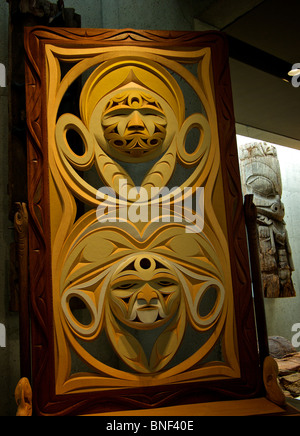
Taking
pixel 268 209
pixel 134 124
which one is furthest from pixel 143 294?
pixel 268 209

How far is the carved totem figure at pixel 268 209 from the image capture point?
2.55 m

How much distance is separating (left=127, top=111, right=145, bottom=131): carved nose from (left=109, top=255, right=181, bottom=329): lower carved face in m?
0.50

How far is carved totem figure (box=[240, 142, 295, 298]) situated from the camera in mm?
2555

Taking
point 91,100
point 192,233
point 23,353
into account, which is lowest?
point 23,353

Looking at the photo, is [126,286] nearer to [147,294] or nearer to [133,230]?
[147,294]

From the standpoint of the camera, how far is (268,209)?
2.69m

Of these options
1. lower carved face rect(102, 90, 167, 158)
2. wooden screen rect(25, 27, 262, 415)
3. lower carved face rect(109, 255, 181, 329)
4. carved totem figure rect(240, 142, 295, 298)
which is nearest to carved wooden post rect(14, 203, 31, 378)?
wooden screen rect(25, 27, 262, 415)

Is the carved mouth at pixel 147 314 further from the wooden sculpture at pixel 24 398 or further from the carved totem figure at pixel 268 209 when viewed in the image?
the carved totem figure at pixel 268 209

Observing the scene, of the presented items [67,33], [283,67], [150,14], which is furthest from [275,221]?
[67,33]

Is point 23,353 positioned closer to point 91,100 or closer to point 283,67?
point 91,100

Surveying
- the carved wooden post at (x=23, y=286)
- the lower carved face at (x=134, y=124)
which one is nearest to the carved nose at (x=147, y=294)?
the carved wooden post at (x=23, y=286)

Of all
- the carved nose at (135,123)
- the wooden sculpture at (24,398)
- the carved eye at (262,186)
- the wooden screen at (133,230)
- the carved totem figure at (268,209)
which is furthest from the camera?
the carved eye at (262,186)

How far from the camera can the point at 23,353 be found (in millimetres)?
1338
